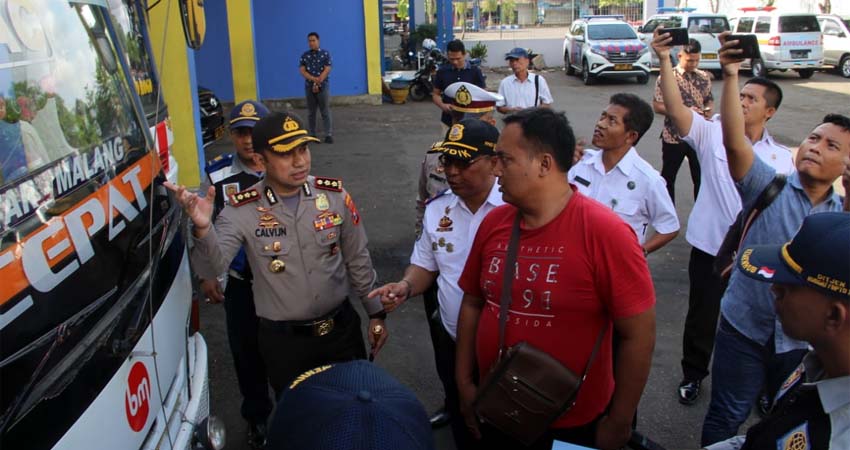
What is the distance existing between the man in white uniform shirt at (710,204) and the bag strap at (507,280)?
58.1 inches

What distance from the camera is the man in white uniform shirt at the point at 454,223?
2750 millimetres

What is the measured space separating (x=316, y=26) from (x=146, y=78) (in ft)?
36.9

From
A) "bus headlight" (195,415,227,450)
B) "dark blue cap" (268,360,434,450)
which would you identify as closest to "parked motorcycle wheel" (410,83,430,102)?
"bus headlight" (195,415,227,450)

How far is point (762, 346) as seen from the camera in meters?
2.62

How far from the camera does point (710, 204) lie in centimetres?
369

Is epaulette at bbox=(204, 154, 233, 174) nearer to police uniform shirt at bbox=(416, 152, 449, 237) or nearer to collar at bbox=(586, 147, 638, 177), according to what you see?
police uniform shirt at bbox=(416, 152, 449, 237)

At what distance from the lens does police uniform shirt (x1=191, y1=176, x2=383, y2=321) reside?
2758 millimetres

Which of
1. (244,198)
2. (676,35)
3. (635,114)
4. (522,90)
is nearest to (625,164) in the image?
(635,114)

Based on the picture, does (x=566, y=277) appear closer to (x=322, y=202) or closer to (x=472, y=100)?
(x=322, y=202)

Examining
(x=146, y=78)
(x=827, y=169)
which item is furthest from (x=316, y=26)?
(x=827, y=169)

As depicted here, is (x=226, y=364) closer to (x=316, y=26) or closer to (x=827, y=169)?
(x=827, y=169)

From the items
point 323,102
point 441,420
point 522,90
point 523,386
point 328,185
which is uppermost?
point 522,90

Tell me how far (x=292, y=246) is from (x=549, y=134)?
1.23 metres

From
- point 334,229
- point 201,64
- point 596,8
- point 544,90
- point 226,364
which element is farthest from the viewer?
point 596,8
